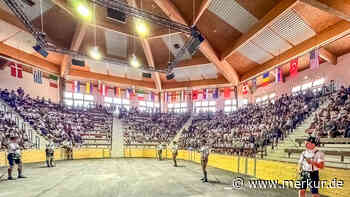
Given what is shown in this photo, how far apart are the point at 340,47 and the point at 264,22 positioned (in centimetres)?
703

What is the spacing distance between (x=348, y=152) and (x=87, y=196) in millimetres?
9767

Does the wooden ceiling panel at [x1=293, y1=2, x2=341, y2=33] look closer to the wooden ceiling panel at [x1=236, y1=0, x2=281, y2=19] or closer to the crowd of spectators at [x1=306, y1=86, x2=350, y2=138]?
the wooden ceiling panel at [x1=236, y1=0, x2=281, y2=19]

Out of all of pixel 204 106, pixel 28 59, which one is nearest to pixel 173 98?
pixel 204 106

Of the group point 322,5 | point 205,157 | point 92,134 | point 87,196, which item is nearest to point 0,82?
point 92,134

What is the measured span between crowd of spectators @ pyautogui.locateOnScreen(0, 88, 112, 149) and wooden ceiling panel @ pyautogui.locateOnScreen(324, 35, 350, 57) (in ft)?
79.7

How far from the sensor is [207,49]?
780 inches

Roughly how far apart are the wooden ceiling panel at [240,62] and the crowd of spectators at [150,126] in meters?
10.8

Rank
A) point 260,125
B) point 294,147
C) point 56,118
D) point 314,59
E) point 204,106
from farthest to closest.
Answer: point 204,106 < point 56,118 < point 260,125 < point 314,59 < point 294,147

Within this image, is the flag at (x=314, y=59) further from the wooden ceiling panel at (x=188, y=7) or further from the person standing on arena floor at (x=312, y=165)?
the person standing on arena floor at (x=312, y=165)

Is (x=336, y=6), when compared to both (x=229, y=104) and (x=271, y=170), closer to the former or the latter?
(x=271, y=170)

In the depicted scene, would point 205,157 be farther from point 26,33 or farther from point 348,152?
point 26,33

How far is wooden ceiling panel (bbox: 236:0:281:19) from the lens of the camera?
13987 mm

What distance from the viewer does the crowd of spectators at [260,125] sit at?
42.6ft

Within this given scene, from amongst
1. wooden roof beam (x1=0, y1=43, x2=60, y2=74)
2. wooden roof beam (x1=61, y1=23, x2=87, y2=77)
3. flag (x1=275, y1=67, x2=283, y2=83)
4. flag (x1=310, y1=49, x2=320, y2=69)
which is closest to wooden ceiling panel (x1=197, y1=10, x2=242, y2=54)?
flag (x1=275, y1=67, x2=283, y2=83)
